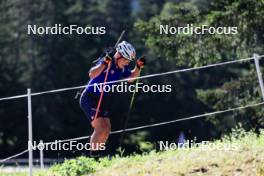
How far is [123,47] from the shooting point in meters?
8.41

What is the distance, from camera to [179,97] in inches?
1850

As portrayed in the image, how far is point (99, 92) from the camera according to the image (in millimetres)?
8406

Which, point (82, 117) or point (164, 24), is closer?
point (164, 24)

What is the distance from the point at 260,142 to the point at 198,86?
4059cm

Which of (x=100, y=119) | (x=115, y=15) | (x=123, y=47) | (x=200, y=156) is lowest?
(x=200, y=156)

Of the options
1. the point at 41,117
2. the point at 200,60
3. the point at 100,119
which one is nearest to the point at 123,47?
the point at 100,119

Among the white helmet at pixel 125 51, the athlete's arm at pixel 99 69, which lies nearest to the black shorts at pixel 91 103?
the athlete's arm at pixel 99 69

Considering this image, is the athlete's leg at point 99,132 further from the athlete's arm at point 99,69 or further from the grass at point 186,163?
the athlete's arm at point 99,69

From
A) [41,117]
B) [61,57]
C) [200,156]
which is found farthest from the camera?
[61,57]

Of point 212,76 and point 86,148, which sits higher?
point 212,76

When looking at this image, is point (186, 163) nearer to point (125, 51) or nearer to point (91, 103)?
point (91, 103)

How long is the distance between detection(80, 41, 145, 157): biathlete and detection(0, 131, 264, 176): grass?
40 cm

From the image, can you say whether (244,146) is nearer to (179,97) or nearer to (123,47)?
(123,47)

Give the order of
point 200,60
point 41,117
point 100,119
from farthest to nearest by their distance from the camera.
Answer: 1. point 41,117
2. point 200,60
3. point 100,119
